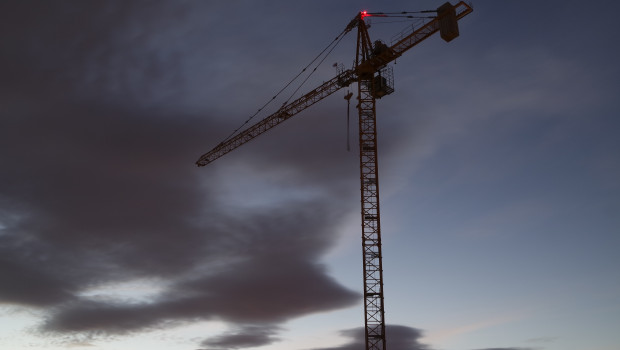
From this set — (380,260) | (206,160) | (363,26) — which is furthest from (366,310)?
(206,160)

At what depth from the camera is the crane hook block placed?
6756 cm

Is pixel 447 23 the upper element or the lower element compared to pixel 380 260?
upper

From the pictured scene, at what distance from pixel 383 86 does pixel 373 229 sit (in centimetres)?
2178

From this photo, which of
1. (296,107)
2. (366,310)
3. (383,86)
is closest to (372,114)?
(383,86)

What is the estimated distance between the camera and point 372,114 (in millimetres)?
79688

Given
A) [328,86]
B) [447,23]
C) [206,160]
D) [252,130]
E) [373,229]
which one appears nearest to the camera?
[447,23]

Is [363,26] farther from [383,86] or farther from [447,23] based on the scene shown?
[447,23]

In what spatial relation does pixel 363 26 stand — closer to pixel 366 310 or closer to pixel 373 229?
pixel 373 229

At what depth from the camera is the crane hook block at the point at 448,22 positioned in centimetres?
6756

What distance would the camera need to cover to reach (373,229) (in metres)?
72.6

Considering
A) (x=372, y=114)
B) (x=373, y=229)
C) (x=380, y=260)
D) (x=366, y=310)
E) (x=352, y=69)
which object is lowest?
(x=366, y=310)

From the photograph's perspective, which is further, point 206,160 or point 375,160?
point 206,160

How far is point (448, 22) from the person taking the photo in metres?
67.8

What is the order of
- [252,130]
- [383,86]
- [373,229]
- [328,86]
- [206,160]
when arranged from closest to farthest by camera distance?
[373,229], [383,86], [328,86], [252,130], [206,160]
